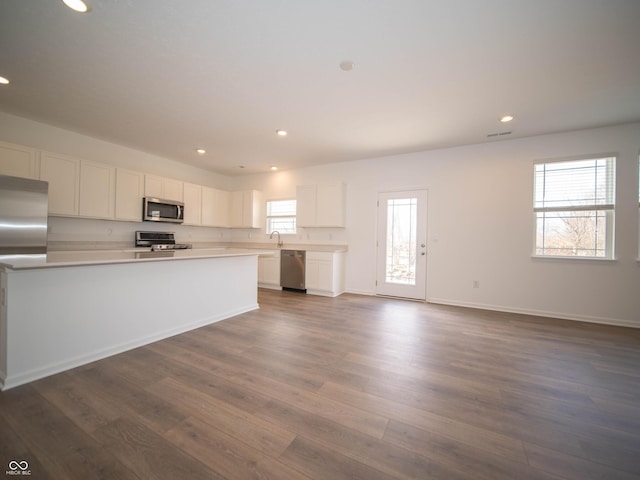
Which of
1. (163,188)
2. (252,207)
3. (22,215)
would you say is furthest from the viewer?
(252,207)

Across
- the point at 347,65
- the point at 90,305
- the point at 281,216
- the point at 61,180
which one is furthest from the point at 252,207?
the point at 347,65

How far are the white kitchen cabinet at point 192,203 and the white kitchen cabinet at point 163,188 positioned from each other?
13cm

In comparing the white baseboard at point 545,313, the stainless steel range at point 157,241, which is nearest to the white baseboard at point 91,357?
the stainless steel range at point 157,241

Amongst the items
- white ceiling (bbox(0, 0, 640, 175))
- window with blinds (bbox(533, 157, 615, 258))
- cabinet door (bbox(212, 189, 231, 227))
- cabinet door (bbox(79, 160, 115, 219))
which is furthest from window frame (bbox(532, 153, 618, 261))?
cabinet door (bbox(79, 160, 115, 219))

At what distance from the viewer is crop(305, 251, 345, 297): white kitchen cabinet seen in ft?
16.2

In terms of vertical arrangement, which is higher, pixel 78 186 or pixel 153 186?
pixel 153 186

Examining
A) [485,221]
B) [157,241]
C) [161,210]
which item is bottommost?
[157,241]

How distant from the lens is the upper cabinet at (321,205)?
5086 millimetres

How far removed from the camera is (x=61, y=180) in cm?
349

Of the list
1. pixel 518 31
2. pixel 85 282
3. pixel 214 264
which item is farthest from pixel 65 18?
pixel 518 31

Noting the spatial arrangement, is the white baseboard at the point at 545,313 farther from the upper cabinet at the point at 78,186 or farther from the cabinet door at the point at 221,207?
the upper cabinet at the point at 78,186

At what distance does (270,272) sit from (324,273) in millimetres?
1377

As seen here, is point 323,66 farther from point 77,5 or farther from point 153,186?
point 153,186

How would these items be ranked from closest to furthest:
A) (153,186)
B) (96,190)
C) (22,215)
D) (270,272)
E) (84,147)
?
1. (22,215)
2. (96,190)
3. (84,147)
4. (153,186)
5. (270,272)
